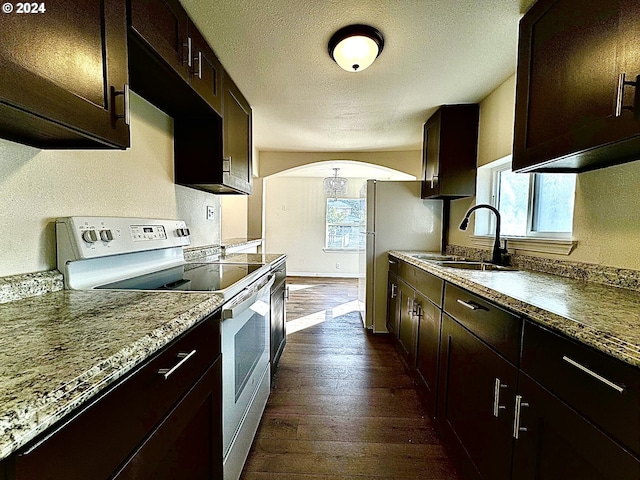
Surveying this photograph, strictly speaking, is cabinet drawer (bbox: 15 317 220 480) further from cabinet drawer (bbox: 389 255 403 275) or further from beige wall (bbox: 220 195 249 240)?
beige wall (bbox: 220 195 249 240)

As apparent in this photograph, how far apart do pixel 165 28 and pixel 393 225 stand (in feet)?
8.61

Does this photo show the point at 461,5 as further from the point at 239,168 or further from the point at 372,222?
the point at 372,222

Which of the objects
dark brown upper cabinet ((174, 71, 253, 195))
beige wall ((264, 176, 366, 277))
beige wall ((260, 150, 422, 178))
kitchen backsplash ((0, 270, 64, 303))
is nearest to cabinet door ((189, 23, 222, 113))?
dark brown upper cabinet ((174, 71, 253, 195))

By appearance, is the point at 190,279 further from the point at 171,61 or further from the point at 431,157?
the point at 431,157

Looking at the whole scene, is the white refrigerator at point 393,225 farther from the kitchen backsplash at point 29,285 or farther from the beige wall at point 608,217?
the kitchen backsplash at point 29,285

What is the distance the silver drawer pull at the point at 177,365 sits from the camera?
718 millimetres

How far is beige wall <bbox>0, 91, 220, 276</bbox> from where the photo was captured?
997 mm

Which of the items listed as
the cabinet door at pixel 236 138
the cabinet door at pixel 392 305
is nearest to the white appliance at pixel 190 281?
the cabinet door at pixel 236 138

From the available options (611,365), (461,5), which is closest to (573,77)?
(461,5)

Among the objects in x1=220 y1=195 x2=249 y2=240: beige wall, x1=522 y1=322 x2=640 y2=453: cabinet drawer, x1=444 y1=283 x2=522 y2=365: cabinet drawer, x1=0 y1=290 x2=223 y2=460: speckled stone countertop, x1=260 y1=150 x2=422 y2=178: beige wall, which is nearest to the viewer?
x1=0 y1=290 x2=223 y2=460: speckled stone countertop

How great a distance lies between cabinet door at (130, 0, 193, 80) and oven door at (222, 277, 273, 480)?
3.27 feet

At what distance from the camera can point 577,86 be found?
3.69 ft

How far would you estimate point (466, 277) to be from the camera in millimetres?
1495

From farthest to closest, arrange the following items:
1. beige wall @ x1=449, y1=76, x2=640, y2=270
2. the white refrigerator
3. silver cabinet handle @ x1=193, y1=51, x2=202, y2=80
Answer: the white refrigerator < silver cabinet handle @ x1=193, y1=51, x2=202, y2=80 < beige wall @ x1=449, y1=76, x2=640, y2=270
